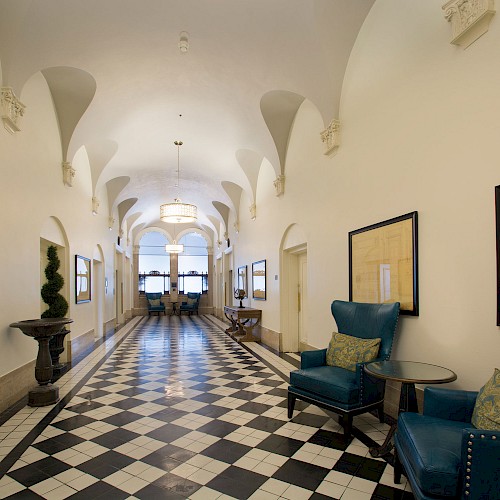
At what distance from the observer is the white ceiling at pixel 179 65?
180 inches

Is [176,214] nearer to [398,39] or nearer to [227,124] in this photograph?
[227,124]

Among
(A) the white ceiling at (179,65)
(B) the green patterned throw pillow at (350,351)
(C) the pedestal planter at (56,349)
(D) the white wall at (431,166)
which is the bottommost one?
(C) the pedestal planter at (56,349)

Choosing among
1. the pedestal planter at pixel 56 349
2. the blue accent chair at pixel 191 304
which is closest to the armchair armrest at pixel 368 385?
the pedestal planter at pixel 56 349

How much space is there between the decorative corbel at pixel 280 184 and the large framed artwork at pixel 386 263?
10.2ft

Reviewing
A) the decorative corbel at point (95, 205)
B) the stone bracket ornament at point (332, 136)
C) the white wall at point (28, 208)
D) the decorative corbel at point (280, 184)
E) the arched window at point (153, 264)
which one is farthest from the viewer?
the arched window at point (153, 264)

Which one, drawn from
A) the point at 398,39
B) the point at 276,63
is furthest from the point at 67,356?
the point at 398,39

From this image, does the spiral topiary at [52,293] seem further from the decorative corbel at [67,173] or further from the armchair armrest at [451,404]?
the armchair armrest at [451,404]

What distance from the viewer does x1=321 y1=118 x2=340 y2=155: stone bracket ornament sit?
5484 millimetres

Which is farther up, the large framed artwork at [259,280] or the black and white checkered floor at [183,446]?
the large framed artwork at [259,280]

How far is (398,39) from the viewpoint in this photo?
4.10 meters

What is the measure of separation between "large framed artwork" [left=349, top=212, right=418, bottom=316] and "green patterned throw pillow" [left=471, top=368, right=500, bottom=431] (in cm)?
141

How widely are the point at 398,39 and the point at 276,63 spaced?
195 cm

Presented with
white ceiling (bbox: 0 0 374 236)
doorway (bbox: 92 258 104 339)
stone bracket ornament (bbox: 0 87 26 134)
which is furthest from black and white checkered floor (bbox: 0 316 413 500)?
doorway (bbox: 92 258 104 339)

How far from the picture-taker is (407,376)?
295cm
